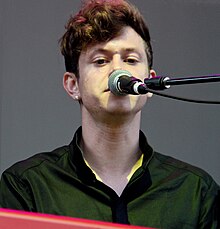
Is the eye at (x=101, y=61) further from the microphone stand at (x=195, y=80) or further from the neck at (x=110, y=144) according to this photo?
the microphone stand at (x=195, y=80)

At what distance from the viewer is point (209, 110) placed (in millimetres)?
2539

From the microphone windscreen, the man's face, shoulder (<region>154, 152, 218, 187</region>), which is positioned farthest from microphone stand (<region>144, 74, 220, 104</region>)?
shoulder (<region>154, 152, 218, 187</region>)

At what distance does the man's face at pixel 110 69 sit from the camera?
1.48 meters

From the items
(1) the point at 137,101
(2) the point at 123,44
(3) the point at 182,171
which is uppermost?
(2) the point at 123,44

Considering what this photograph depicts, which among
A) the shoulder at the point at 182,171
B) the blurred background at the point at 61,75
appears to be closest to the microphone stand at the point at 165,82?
the shoulder at the point at 182,171

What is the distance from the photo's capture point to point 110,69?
1491mm

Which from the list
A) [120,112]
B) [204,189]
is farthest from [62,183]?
[204,189]

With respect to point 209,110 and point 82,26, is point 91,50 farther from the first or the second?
point 209,110

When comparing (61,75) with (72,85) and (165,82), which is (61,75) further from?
(165,82)

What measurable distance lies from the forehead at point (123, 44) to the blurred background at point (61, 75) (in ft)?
2.77

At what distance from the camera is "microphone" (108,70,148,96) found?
3.84 feet

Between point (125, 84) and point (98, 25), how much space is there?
14.2 inches

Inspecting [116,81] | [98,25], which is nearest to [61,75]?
[98,25]

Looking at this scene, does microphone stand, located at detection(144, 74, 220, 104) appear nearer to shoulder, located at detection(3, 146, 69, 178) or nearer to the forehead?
the forehead
